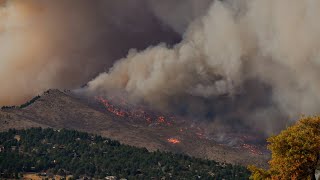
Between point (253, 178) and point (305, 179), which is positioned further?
point (253, 178)

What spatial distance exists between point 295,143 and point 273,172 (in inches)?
283

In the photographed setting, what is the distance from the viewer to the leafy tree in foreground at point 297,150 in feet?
269

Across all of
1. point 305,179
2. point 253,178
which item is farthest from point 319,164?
point 253,178

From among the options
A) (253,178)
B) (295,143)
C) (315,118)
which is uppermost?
(315,118)

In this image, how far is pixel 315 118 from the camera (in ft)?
281

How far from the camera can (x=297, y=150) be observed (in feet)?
Answer: 270

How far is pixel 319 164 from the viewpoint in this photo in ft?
275

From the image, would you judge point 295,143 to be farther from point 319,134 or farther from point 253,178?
point 253,178

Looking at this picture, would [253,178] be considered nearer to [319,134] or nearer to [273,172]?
[273,172]

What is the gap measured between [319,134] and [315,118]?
2.81m

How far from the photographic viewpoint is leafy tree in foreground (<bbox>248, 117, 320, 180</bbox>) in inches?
3233

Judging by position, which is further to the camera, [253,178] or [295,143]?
[253,178]

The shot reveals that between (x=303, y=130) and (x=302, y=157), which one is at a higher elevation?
(x=303, y=130)

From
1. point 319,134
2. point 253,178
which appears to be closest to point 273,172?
point 253,178
